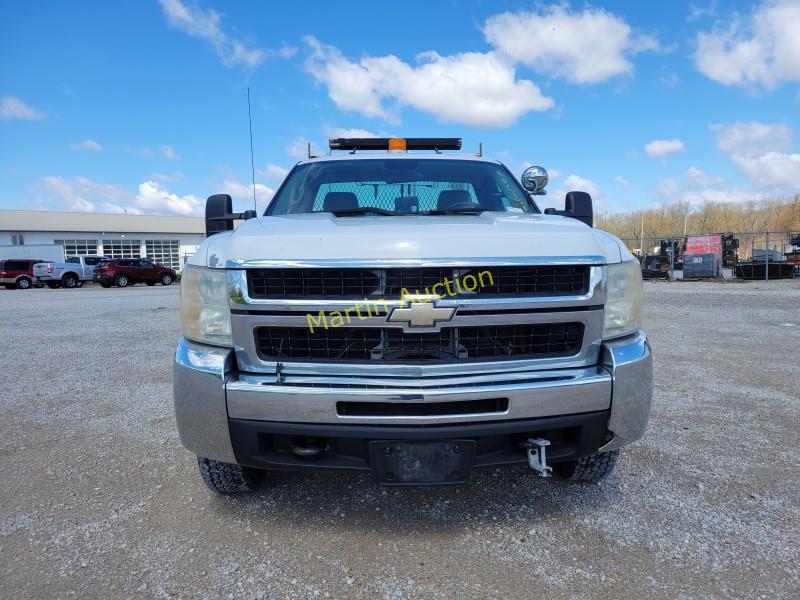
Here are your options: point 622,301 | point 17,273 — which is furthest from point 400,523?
point 17,273

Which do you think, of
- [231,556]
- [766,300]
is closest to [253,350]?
[231,556]

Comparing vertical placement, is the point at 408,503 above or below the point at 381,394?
below

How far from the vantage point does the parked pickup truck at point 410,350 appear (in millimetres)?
2031

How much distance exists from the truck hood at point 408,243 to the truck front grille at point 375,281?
6cm

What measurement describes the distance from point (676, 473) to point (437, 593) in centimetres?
175

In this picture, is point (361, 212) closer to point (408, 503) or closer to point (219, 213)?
point (219, 213)

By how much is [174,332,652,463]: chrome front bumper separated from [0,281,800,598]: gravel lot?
49 cm

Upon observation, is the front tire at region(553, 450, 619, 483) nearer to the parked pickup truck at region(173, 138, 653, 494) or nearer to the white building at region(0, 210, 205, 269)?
the parked pickup truck at region(173, 138, 653, 494)

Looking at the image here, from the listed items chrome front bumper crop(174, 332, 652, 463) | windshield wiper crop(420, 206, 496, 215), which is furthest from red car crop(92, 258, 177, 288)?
chrome front bumper crop(174, 332, 652, 463)

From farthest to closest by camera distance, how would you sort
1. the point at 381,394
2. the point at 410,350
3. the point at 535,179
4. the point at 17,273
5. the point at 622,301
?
1. the point at 17,273
2. the point at 535,179
3. the point at 622,301
4. the point at 410,350
5. the point at 381,394

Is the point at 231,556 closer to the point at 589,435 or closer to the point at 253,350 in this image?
the point at 253,350

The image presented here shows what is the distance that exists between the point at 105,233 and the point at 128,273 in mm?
24114

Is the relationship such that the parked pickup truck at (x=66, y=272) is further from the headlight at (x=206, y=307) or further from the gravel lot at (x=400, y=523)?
the headlight at (x=206, y=307)

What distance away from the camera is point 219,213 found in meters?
3.24
